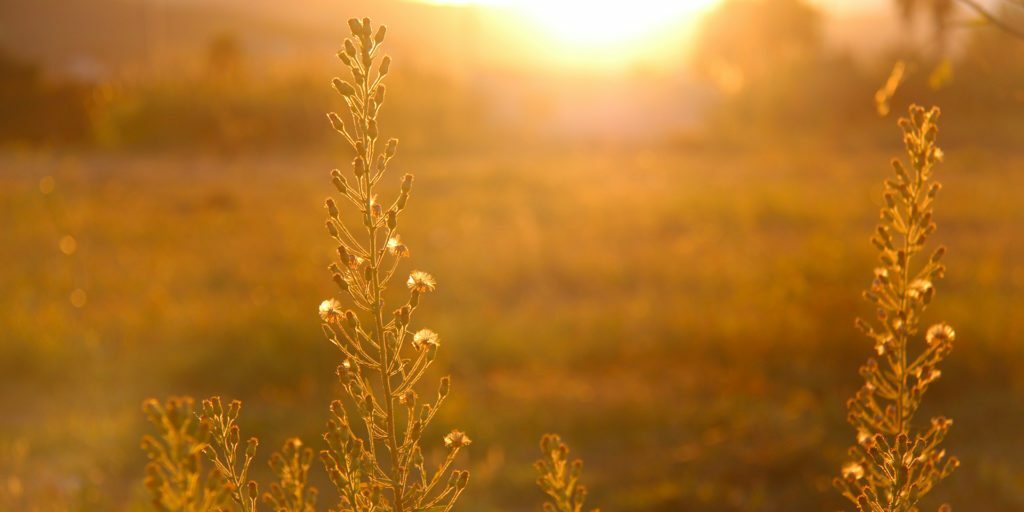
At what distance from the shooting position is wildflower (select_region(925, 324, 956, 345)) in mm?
1790

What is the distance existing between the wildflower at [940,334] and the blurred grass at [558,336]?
8.05ft

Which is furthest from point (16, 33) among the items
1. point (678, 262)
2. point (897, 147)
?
point (678, 262)

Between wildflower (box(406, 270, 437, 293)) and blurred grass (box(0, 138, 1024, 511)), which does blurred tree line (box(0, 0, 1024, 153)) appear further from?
wildflower (box(406, 270, 437, 293))

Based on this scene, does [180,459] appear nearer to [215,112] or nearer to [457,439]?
[457,439]

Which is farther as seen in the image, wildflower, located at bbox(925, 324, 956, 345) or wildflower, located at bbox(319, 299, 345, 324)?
wildflower, located at bbox(925, 324, 956, 345)

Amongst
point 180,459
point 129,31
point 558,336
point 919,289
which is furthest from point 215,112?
point 129,31

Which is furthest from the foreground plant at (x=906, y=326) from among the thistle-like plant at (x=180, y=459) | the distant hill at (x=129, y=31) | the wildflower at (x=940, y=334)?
the distant hill at (x=129, y=31)

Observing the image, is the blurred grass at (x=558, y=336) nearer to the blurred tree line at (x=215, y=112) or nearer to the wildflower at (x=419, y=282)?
the wildflower at (x=419, y=282)

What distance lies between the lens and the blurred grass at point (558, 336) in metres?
4.80

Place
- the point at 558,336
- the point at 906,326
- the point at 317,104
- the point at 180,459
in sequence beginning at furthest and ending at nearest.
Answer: the point at 317,104
the point at 558,336
the point at 906,326
the point at 180,459

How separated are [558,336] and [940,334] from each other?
4.96 metres

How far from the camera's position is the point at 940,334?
185cm

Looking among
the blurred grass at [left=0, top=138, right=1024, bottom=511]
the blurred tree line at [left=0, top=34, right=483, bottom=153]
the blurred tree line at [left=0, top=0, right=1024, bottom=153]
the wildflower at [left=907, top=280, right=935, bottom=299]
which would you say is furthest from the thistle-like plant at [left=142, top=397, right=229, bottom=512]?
the blurred tree line at [left=0, top=34, right=483, bottom=153]

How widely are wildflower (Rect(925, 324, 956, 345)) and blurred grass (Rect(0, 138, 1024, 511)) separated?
245cm
